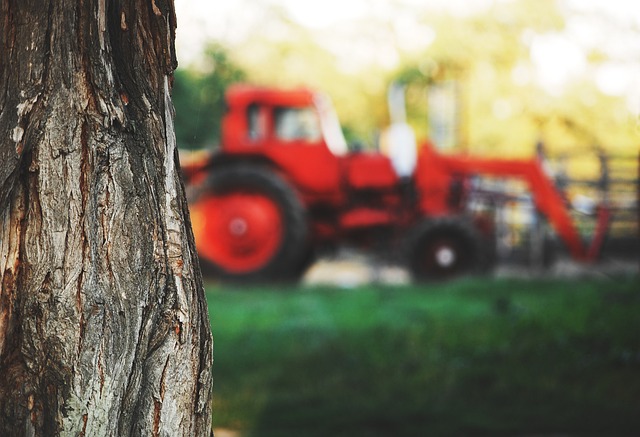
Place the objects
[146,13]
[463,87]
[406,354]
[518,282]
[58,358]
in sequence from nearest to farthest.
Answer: [58,358], [146,13], [406,354], [518,282], [463,87]

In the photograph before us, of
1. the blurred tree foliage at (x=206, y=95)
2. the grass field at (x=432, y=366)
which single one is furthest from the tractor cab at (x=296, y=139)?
the grass field at (x=432, y=366)

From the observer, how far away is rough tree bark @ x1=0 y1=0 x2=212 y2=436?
6.86 feet

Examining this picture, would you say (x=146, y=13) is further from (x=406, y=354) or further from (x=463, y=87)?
(x=463, y=87)

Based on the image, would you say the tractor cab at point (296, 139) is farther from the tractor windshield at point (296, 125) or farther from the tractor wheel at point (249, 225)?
the tractor wheel at point (249, 225)

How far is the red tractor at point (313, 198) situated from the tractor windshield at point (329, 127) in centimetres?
2

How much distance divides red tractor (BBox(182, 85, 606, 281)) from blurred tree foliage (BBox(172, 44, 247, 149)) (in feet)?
6.82

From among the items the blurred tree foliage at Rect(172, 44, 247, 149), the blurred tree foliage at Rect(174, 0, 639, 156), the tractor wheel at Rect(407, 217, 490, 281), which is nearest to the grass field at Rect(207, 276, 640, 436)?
the tractor wheel at Rect(407, 217, 490, 281)

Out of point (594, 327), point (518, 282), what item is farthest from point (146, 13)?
point (518, 282)

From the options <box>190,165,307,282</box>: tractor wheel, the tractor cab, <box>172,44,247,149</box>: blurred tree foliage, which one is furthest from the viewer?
<box>172,44,247,149</box>: blurred tree foliage

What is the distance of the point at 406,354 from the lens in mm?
6562

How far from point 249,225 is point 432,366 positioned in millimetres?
5026

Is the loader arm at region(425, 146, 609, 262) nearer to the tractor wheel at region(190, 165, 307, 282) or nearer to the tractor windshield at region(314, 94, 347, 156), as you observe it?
the tractor windshield at region(314, 94, 347, 156)

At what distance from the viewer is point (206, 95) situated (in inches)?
583

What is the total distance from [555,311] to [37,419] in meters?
6.38
